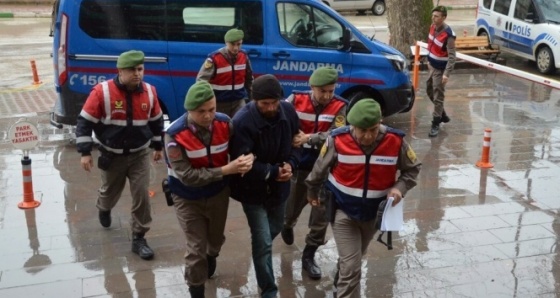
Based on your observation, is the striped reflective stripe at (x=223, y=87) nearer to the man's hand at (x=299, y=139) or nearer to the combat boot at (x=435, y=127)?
the man's hand at (x=299, y=139)

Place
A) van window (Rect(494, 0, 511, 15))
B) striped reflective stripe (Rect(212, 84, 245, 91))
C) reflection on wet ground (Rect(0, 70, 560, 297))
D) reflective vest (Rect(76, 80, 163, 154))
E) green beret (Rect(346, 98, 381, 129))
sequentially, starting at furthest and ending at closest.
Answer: van window (Rect(494, 0, 511, 15)), striped reflective stripe (Rect(212, 84, 245, 91)), reflective vest (Rect(76, 80, 163, 154)), reflection on wet ground (Rect(0, 70, 560, 297)), green beret (Rect(346, 98, 381, 129))

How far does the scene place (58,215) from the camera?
23.3 ft

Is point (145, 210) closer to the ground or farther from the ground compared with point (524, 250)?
farther from the ground

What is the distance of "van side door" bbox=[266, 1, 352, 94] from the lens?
9.69 m

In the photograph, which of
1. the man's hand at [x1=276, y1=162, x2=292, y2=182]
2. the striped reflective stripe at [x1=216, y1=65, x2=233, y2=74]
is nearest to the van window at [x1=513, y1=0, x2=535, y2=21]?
the striped reflective stripe at [x1=216, y1=65, x2=233, y2=74]

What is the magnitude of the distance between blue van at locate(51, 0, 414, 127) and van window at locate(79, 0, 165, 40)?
0.04 feet

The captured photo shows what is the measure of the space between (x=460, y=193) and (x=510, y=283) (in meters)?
2.21

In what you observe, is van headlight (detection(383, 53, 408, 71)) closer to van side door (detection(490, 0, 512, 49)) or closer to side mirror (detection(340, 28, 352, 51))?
side mirror (detection(340, 28, 352, 51))

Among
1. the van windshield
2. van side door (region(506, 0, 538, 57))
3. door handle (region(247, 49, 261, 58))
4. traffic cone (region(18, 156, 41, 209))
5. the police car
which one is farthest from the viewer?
van side door (region(506, 0, 538, 57))

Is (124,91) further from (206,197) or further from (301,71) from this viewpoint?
(301,71)

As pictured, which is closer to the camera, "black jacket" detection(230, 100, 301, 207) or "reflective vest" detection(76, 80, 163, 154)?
"black jacket" detection(230, 100, 301, 207)

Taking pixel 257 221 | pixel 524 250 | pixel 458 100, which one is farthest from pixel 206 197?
pixel 458 100

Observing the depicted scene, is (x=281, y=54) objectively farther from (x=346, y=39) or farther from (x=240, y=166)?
(x=240, y=166)

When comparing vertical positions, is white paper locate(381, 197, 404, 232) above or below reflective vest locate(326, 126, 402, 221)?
below
